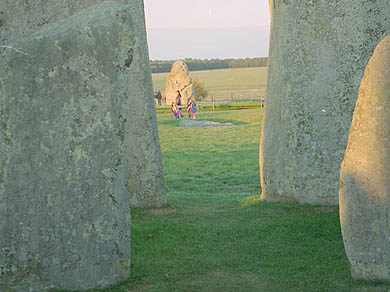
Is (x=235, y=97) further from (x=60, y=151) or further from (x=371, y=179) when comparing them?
(x=60, y=151)

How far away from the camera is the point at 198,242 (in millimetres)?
6961

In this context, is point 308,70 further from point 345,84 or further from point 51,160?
point 51,160

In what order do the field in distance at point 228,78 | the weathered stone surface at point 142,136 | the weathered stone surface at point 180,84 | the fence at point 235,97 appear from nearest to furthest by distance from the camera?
the weathered stone surface at point 142,136 < the weathered stone surface at point 180,84 < the fence at point 235,97 < the field in distance at point 228,78

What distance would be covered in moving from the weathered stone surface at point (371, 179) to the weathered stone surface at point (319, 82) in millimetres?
3578

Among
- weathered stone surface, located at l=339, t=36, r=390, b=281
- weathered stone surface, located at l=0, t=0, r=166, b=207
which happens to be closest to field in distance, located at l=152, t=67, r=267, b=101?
weathered stone surface, located at l=0, t=0, r=166, b=207

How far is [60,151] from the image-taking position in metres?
5.03

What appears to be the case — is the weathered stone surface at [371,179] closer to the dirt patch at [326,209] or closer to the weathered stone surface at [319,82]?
the dirt patch at [326,209]

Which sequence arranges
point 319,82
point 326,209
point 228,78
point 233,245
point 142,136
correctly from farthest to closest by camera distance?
1. point 228,78
2. point 142,136
3. point 319,82
4. point 326,209
5. point 233,245

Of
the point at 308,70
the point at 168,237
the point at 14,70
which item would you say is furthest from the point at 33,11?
the point at 308,70

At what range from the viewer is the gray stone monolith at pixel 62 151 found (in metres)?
5.02

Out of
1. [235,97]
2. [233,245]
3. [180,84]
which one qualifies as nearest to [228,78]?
[235,97]

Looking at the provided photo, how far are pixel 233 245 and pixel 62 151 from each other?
258cm

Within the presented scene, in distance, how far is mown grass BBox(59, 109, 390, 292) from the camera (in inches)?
214

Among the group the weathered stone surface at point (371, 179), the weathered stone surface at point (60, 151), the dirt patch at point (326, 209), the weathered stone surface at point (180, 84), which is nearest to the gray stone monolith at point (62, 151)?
the weathered stone surface at point (60, 151)
